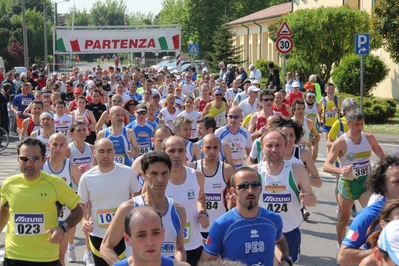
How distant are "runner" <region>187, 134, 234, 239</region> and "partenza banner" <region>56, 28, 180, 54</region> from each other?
2741cm

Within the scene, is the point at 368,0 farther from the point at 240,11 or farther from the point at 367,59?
the point at 240,11

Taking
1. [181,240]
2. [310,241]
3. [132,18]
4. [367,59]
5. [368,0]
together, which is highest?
[132,18]

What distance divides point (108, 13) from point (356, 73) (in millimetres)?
145665

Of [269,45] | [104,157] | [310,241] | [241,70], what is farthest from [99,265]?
[269,45]

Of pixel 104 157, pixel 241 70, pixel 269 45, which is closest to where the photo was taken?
pixel 104 157

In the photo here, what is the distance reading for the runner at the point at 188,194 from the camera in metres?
6.27

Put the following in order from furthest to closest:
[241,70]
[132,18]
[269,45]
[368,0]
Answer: [132,18] < [269,45] < [368,0] < [241,70]

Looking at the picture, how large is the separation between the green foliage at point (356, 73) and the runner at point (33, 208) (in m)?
25.6

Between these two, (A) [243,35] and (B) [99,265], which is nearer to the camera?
(B) [99,265]

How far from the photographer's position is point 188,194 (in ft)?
20.8

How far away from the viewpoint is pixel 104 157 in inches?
281

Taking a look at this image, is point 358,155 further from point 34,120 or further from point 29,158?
point 34,120

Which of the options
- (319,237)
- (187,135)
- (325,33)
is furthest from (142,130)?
(325,33)

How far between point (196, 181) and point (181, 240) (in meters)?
1.27
